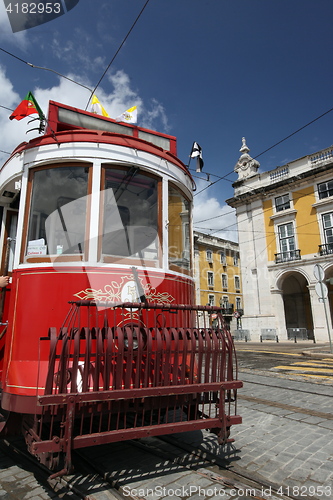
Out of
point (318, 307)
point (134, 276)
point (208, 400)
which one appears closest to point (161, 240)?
point (134, 276)

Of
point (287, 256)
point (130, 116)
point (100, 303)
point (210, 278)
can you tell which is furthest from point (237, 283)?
point (100, 303)

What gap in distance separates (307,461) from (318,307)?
21.4 m

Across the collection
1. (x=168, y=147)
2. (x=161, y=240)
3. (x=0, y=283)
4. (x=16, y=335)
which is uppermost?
(x=168, y=147)

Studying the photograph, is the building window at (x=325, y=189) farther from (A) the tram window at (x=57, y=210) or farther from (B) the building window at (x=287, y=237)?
(A) the tram window at (x=57, y=210)

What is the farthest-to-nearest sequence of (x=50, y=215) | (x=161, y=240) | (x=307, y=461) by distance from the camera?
(x=161, y=240)
(x=50, y=215)
(x=307, y=461)

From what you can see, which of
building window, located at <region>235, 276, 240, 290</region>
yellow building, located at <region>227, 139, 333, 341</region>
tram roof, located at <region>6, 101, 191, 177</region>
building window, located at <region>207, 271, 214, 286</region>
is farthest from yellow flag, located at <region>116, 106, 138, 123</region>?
building window, located at <region>235, 276, 240, 290</region>

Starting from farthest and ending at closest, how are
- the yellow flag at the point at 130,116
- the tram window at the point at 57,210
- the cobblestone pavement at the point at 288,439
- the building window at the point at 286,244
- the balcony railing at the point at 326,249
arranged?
1. the building window at the point at 286,244
2. the balcony railing at the point at 326,249
3. the yellow flag at the point at 130,116
4. the tram window at the point at 57,210
5. the cobblestone pavement at the point at 288,439

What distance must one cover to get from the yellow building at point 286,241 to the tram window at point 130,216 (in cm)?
2131

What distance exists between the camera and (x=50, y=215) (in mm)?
3602

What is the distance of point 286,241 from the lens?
998 inches

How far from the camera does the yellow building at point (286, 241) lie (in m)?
23.2

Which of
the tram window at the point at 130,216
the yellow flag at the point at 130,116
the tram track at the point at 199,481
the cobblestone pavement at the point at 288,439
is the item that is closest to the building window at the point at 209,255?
the cobblestone pavement at the point at 288,439

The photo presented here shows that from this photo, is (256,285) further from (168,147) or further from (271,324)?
(168,147)

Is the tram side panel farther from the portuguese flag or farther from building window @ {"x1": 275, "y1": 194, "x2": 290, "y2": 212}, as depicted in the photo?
building window @ {"x1": 275, "y1": 194, "x2": 290, "y2": 212}
